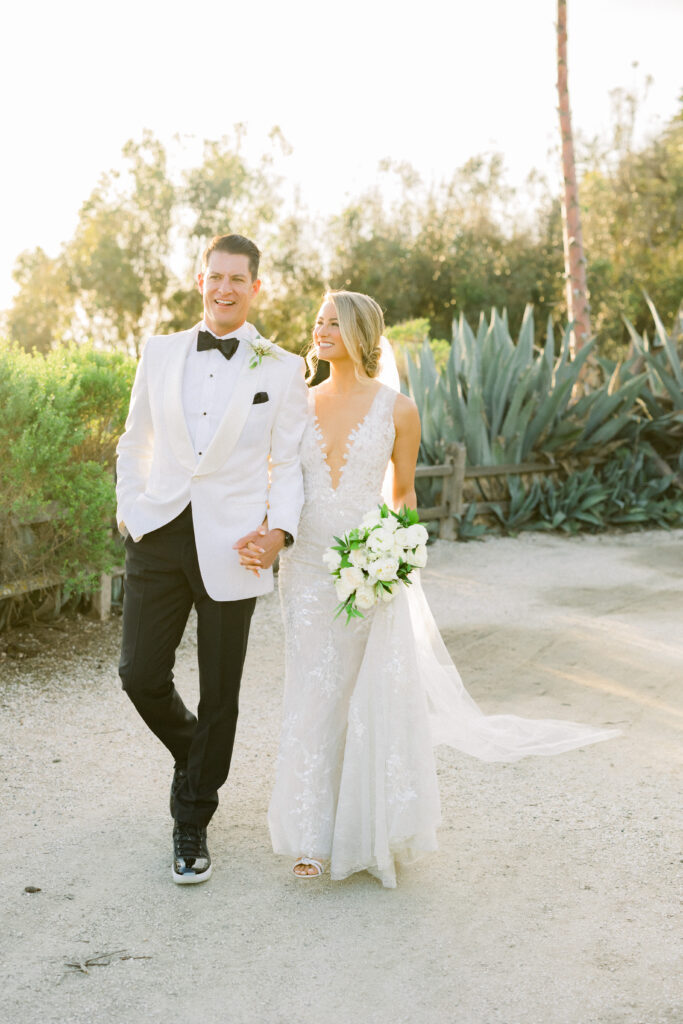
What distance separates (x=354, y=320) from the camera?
3668 millimetres

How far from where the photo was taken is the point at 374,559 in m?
3.47

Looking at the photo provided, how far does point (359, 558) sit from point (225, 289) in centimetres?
103

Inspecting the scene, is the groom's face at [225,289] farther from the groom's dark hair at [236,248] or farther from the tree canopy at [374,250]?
the tree canopy at [374,250]

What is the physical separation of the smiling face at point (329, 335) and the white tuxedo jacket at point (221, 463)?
151 mm

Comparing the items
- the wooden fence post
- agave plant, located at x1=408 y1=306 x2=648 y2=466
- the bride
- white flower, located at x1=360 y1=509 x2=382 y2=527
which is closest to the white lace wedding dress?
the bride

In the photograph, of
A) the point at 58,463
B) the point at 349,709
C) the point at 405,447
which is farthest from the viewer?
the point at 58,463

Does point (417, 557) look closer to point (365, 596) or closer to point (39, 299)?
point (365, 596)

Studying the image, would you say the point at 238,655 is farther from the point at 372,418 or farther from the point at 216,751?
the point at 372,418

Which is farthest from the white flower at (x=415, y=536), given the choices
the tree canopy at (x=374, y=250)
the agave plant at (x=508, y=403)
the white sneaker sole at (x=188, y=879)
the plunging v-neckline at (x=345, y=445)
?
the tree canopy at (x=374, y=250)

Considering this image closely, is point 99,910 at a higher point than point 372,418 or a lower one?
lower

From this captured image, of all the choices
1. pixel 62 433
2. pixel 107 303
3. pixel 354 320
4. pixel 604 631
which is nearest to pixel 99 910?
pixel 354 320

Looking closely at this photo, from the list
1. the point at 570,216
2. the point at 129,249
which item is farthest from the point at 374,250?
the point at 570,216

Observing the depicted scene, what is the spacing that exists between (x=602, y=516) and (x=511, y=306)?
18.1 metres

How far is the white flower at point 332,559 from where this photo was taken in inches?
140
